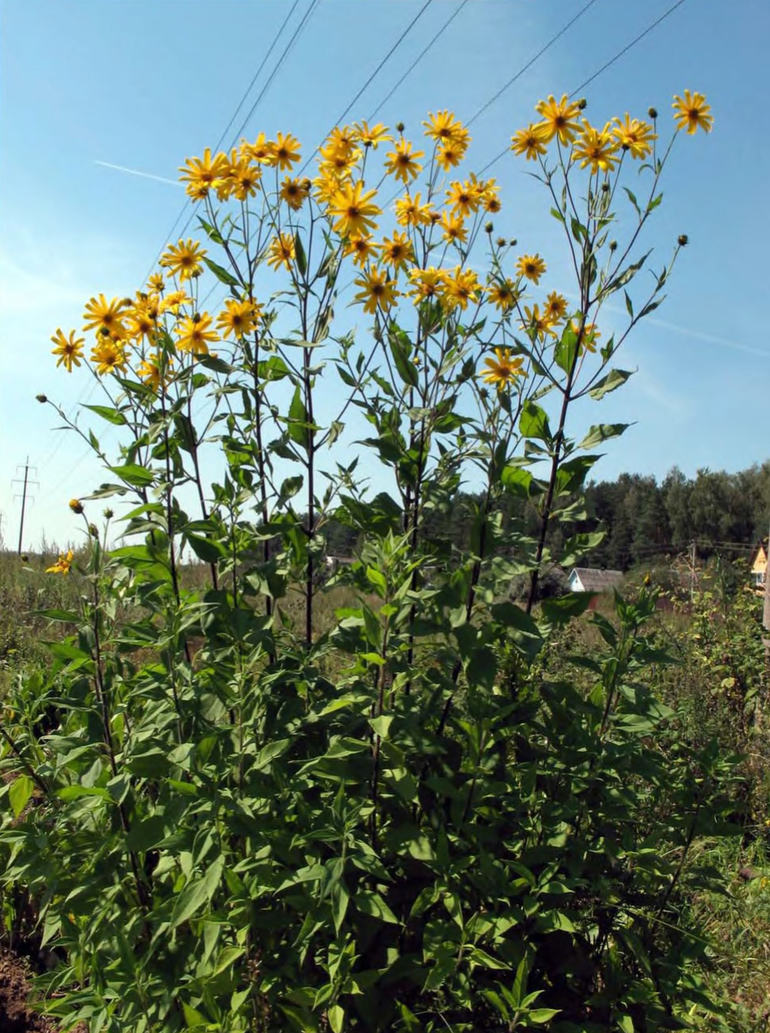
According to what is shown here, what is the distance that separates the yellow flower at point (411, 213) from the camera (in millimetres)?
2273

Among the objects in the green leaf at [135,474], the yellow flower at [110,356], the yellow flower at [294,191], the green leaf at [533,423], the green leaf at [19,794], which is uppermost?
the yellow flower at [294,191]

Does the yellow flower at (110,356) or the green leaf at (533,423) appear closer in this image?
the green leaf at (533,423)

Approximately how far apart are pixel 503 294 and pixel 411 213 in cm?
34

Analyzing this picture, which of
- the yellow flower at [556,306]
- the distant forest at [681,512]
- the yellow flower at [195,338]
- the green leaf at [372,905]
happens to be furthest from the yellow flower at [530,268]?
the distant forest at [681,512]

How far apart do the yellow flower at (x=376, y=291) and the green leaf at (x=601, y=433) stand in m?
0.60

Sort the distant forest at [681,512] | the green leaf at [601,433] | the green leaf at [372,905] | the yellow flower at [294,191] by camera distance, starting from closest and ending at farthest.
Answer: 1. the green leaf at [372,905]
2. the green leaf at [601,433]
3. the yellow flower at [294,191]
4. the distant forest at [681,512]

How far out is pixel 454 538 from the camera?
2037 mm

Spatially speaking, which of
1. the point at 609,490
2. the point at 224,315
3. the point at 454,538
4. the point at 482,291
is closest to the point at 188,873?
the point at 454,538

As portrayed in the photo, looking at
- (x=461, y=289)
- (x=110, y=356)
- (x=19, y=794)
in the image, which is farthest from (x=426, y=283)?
(x=19, y=794)

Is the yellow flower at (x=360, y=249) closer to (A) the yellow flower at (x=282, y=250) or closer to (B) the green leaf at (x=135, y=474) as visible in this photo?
(A) the yellow flower at (x=282, y=250)

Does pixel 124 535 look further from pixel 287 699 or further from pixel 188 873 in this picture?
pixel 188 873

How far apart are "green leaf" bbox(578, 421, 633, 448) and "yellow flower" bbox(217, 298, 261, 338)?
33.5 inches

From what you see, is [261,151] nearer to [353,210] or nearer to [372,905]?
[353,210]

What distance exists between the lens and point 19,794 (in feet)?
6.63
